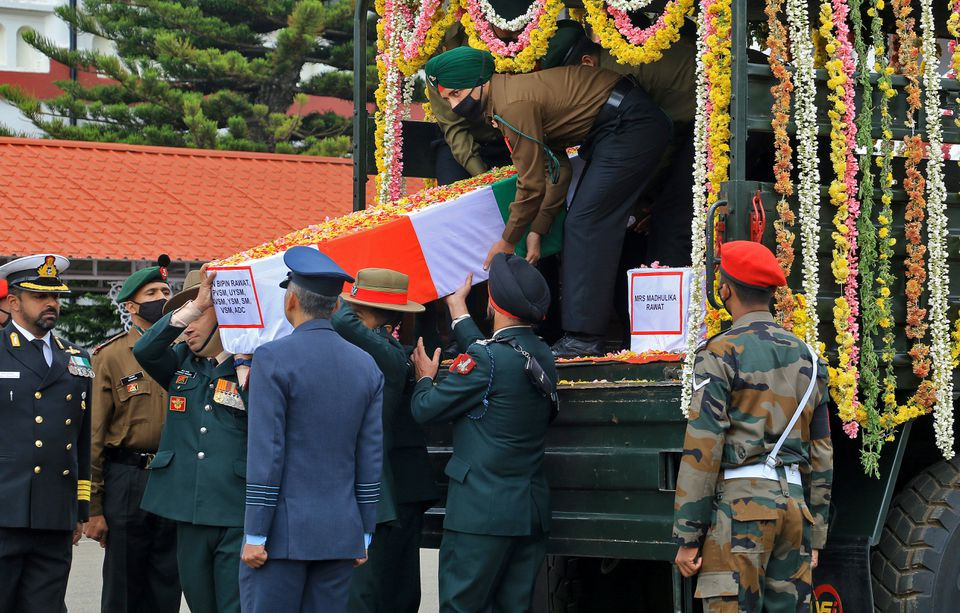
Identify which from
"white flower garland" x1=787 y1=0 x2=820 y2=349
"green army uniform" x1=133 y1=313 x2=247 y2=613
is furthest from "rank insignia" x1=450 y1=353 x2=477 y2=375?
"white flower garland" x1=787 y1=0 x2=820 y2=349

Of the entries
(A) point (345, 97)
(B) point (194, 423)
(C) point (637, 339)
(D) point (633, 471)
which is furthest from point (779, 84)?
(A) point (345, 97)

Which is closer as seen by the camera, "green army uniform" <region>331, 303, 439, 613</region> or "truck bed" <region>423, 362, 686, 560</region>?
"truck bed" <region>423, 362, 686, 560</region>

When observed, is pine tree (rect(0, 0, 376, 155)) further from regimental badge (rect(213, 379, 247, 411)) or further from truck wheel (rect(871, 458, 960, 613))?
truck wheel (rect(871, 458, 960, 613))

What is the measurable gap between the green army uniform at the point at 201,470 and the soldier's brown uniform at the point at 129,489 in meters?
0.96

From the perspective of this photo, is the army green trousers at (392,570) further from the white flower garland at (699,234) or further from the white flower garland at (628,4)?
the white flower garland at (628,4)

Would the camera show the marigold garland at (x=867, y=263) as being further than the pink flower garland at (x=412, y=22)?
No

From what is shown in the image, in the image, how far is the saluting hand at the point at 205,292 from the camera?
228 inches

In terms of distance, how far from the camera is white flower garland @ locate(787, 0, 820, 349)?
5.18m

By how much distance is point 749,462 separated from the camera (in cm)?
475

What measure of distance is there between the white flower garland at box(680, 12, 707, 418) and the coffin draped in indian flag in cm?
123

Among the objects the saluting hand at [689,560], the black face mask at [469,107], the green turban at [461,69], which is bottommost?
the saluting hand at [689,560]

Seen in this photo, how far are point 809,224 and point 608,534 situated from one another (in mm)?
1394

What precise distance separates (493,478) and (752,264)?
1.32 meters

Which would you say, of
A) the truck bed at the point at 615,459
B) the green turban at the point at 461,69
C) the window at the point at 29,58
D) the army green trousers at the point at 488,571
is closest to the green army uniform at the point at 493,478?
the army green trousers at the point at 488,571
